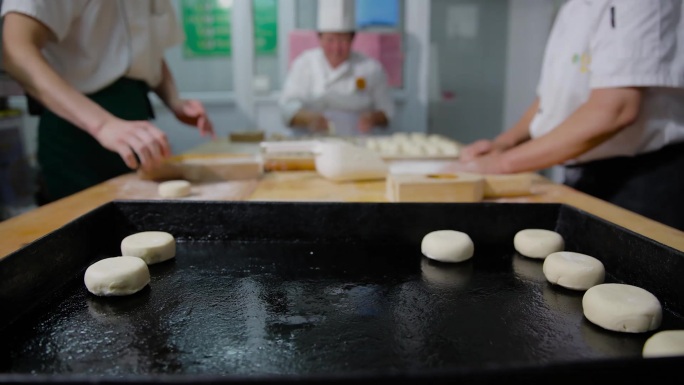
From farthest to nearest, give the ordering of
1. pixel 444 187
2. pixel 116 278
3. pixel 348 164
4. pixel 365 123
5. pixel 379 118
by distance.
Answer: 1. pixel 379 118
2. pixel 365 123
3. pixel 348 164
4. pixel 444 187
5. pixel 116 278

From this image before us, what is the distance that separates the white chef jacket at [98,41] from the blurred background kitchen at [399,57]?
2.39 meters

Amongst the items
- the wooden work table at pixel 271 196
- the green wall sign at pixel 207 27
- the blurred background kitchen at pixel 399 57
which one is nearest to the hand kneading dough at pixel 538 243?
the wooden work table at pixel 271 196

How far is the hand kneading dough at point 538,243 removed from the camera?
1047 mm

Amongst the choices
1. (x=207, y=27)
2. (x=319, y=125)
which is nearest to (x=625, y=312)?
(x=319, y=125)

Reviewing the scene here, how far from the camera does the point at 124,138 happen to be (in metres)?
1.42

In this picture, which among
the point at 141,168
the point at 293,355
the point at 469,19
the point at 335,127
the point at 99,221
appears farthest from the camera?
the point at 469,19

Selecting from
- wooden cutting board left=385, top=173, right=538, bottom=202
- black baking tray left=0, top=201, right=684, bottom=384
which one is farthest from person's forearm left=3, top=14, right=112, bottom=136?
wooden cutting board left=385, top=173, right=538, bottom=202

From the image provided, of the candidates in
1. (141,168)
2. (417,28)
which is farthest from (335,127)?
(141,168)

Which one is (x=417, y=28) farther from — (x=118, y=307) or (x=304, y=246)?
(x=118, y=307)

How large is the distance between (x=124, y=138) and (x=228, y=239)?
1.72 ft

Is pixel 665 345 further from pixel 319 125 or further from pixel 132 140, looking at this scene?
pixel 319 125

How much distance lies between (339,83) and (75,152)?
247cm

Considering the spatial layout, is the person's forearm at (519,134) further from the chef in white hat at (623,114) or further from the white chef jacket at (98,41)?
the white chef jacket at (98,41)

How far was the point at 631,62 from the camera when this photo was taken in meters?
1.40
